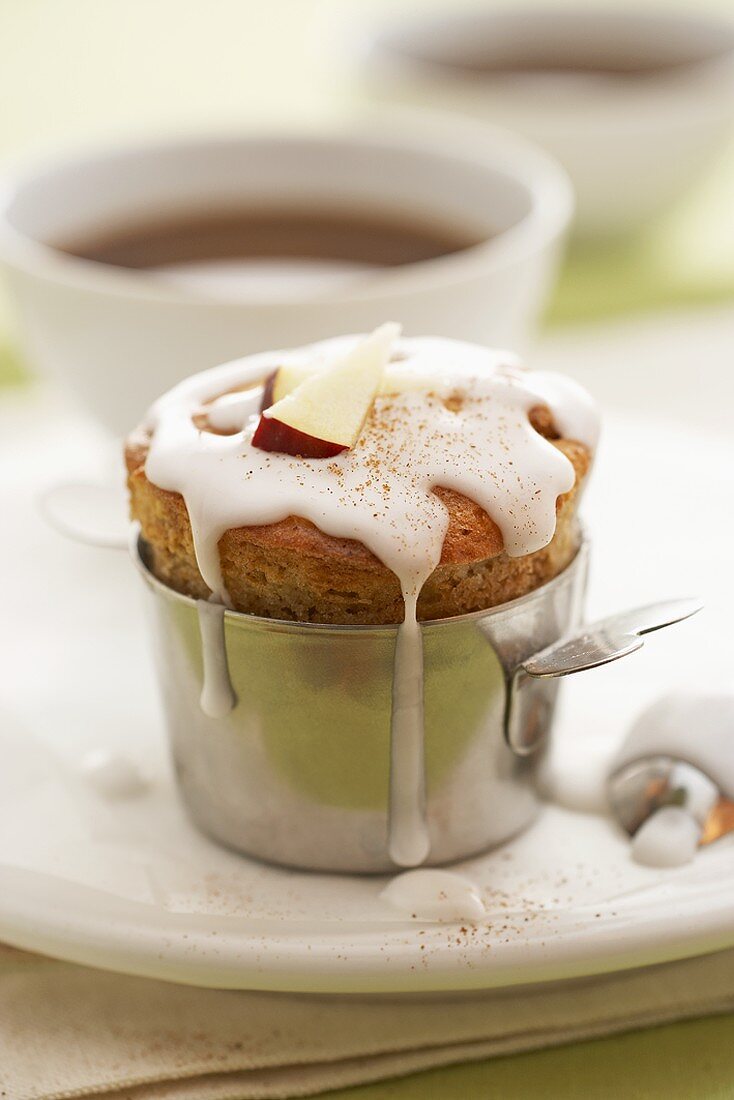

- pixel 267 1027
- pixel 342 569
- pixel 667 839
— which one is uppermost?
pixel 342 569

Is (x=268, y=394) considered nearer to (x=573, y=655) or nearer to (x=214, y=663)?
(x=214, y=663)

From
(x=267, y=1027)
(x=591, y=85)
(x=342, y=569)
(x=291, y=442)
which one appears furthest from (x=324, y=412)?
(x=591, y=85)

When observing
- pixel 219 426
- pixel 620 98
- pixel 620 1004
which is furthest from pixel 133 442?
pixel 620 98

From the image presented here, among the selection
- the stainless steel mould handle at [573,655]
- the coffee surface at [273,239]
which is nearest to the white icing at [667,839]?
the stainless steel mould handle at [573,655]

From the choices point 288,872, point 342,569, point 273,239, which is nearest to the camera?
point 342,569

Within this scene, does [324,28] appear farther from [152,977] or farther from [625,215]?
[152,977]

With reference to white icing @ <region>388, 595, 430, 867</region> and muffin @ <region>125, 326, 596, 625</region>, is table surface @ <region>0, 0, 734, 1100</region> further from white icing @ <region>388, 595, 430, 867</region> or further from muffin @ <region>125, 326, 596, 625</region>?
muffin @ <region>125, 326, 596, 625</region>

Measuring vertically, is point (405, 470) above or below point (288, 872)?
above

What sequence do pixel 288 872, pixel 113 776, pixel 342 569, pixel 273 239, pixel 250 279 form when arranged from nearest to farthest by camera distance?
pixel 342 569, pixel 288 872, pixel 113 776, pixel 250 279, pixel 273 239
